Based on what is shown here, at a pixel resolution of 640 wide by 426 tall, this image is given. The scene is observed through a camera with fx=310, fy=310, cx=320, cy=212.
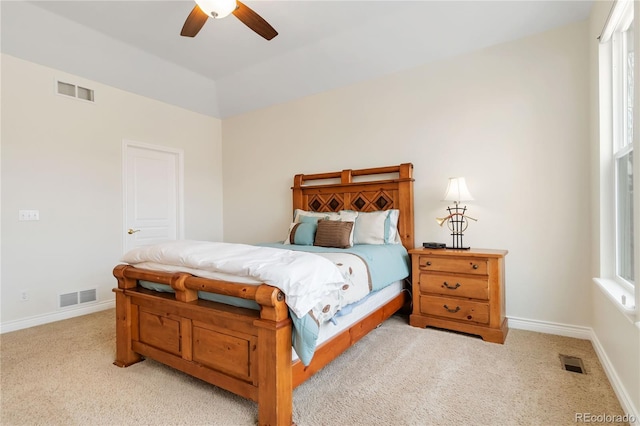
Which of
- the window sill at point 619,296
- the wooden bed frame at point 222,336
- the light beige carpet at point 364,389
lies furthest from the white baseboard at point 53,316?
the window sill at point 619,296

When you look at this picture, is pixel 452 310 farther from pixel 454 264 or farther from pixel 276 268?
pixel 276 268

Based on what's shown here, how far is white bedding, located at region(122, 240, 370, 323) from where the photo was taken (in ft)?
5.11

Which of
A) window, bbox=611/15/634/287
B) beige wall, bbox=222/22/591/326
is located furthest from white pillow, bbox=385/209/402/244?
window, bbox=611/15/634/287

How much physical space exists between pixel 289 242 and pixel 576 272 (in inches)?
110

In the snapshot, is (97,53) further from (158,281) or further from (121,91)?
(158,281)

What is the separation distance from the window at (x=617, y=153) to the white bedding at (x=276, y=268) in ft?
5.69

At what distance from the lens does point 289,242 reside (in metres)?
3.66

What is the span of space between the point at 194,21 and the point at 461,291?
3.25 metres

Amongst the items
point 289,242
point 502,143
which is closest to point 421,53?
point 502,143

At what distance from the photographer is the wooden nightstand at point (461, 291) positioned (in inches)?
106

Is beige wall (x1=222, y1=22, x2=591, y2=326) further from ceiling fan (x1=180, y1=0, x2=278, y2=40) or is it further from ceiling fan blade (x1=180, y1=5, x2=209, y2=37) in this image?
ceiling fan blade (x1=180, y1=5, x2=209, y2=37)

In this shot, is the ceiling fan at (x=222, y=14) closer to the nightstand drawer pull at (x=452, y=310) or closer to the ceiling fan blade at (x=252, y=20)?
the ceiling fan blade at (x=252, y=20)

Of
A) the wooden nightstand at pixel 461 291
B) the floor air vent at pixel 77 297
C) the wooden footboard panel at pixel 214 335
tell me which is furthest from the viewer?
the floor air vent at pixel 77 297

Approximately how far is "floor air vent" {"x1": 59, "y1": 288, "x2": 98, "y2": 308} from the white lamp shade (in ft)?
13.9
